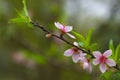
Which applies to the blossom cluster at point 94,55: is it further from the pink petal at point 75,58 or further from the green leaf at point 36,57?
the green leaf at point 36,57

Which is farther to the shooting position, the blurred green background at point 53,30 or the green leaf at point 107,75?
the blurred green background at point 53,30

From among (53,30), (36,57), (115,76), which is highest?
(53,30)

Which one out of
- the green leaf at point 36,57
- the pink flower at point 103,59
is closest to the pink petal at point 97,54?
the pink flower at point 103,59

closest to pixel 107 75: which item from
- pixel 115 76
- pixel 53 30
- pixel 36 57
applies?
pixel 115 76

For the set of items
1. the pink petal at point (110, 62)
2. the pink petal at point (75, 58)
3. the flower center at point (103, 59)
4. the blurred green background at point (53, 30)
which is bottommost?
the pink petal at point (110, 62)

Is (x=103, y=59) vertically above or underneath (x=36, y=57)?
underneath

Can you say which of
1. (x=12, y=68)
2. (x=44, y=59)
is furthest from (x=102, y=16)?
(x=12, y=68)

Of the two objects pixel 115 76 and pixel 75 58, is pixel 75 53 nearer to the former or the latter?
pixel 75 58

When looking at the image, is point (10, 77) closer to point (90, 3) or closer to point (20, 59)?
point (20, 59)
